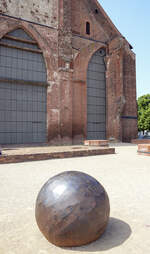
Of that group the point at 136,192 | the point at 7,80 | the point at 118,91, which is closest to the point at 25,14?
the point at 7,80

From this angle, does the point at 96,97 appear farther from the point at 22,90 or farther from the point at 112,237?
the point at 112,237

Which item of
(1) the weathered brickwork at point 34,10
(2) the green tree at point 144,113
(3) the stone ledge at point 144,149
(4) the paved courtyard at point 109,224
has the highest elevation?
(1) the weathered brickwork at point 34,10

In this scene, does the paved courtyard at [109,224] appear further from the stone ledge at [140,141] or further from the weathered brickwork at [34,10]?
the weathered brickwork at [34,10]

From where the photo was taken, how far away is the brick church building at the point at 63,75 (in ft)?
47.0

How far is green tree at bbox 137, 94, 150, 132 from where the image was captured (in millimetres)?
35872

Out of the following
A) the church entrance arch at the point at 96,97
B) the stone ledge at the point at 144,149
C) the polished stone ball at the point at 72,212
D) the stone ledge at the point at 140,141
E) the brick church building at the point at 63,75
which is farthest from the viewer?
the church entrance arch at the point at 96,97

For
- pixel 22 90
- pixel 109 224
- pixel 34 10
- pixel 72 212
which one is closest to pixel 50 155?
pixel 109 224

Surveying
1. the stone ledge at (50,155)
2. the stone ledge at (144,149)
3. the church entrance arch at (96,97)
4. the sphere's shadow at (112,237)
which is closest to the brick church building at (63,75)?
the church entrance arch at (96,97)

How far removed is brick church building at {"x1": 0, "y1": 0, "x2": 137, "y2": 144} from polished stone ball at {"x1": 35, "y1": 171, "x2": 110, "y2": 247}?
12.8 metres

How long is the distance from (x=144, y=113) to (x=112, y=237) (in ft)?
122

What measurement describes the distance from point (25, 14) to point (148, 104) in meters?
30.9

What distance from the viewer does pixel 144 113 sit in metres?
36.6

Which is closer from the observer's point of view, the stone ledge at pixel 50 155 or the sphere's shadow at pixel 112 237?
the sphere's shadow at pixel 112 237

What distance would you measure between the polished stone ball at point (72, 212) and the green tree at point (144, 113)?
3639 cm
